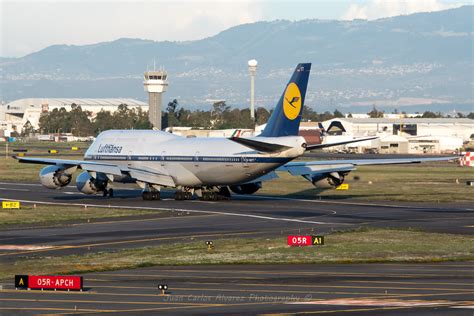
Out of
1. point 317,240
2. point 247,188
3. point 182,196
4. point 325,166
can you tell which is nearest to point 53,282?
point 317,240

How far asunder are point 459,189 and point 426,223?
2945cm

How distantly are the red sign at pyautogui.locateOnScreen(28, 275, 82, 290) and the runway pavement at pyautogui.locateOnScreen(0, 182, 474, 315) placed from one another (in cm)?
48

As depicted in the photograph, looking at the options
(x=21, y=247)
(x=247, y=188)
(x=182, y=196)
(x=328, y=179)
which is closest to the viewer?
(x=21, y=247)

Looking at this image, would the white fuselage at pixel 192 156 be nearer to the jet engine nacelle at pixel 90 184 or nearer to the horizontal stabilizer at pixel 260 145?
the horizontal stabilizer at pixel 260 145

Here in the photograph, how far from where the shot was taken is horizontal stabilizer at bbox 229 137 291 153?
210 feet

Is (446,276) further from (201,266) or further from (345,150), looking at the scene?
(345,150)

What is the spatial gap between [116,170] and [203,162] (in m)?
6.15

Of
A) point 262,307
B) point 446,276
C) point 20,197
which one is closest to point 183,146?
point 20,197

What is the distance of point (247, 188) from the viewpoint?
73875 millimetres

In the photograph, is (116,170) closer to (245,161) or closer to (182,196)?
(182,196)

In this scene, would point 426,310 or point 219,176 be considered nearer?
point 426,310

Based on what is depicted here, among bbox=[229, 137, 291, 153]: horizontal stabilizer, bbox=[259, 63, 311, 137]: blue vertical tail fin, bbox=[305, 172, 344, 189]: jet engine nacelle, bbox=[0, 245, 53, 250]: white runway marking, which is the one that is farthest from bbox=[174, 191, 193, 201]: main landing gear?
bbox=[0, 245, 53, 250]: white runway marking

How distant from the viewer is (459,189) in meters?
83.6

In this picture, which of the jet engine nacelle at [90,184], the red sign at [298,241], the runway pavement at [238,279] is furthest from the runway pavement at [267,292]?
the jet engine nacelle at [90,184]
